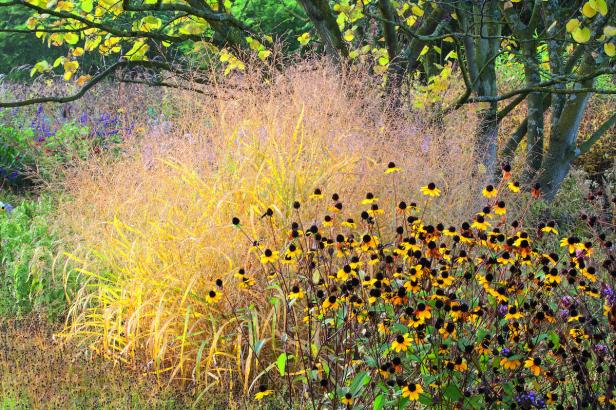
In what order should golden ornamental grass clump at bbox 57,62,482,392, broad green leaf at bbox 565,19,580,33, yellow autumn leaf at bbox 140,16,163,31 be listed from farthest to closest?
yellow autumn leaf at bbox 140,16,163,31 < broad green leaf at bbox 565,19,580,33 < golden ornamental grass clump at bbox 57,62,482,392

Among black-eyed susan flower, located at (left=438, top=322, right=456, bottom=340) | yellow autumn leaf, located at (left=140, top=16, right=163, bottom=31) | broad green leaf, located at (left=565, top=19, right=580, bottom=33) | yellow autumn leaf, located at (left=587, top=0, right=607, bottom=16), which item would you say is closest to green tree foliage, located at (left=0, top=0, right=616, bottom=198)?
yellow autumn leaf, located at (left=140, top=16, right=163, bottom=31)

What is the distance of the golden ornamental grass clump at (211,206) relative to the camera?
3975mm

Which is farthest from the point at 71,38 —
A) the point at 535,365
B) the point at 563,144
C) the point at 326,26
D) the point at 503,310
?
the point at 535,365

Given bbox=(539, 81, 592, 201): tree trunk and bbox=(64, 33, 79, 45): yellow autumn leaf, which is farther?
bbox=(539, 81, 592, 201): tree trunk

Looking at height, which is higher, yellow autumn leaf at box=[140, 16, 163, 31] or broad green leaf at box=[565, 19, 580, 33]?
broad green leaf at box=[565, 19, 580, 33]

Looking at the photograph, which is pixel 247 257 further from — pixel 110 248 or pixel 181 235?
pixel 110 248

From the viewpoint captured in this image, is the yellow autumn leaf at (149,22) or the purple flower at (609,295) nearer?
the purple flower at (609,295)

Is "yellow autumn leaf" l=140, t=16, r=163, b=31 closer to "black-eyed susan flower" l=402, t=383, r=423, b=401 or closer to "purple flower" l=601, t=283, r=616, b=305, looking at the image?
"purple flower" l=601, t=283, r=616, b=305

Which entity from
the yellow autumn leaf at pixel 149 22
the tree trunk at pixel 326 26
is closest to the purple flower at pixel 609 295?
the tree trunk at pixel 326 26

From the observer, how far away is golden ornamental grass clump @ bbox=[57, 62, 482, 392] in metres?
3.97

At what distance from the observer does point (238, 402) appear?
11.9 ft

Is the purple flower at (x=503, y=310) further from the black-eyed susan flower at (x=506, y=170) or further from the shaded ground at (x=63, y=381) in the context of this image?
the shaded ground at (x=63, y=381)

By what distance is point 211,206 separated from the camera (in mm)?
4289

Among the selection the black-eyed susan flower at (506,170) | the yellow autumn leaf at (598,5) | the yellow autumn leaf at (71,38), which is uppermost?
the yellow autumn leaf at (598,5)
